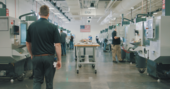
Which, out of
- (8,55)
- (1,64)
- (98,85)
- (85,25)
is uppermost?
(85,25)

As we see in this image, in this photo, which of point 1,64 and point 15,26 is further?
point 1,64

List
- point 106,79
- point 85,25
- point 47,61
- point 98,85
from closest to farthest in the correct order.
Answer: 1. point 47,61
2. point 98,85
3. point 106,79
4. point 85,25

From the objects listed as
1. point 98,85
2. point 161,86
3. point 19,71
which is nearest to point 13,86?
point 19,71

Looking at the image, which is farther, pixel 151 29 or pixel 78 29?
pixel 78 29

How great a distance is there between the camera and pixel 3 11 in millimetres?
3043

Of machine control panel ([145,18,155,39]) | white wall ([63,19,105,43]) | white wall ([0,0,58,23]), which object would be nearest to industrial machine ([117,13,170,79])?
machine control panel ([145,18,155,39])

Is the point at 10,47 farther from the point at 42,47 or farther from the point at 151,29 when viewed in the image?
the point at 151,29

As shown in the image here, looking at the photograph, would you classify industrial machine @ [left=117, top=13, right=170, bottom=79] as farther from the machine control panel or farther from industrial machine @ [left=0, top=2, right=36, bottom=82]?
industrial machine @ [left=0, top=2, right=36, bottom=82]

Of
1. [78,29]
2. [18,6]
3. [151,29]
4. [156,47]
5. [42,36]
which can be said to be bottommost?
[156,47]

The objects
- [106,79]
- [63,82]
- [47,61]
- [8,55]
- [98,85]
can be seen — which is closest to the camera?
[47,61]

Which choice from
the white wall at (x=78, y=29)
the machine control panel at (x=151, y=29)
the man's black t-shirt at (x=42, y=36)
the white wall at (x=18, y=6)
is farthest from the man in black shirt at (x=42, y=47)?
the white wall at (x=78, y=29)

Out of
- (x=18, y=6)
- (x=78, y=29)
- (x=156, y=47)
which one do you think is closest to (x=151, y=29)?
(x=156, y=47)

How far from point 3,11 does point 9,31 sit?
2.26 ft

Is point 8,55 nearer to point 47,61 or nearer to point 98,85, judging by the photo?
point 47,61
